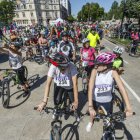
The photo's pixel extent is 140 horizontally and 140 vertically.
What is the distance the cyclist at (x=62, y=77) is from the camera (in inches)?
153

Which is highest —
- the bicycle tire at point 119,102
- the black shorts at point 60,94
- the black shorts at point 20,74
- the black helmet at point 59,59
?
the black helmet at point 59,59

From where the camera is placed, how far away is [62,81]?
4605 mm

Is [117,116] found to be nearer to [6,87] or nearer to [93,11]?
[6,87]

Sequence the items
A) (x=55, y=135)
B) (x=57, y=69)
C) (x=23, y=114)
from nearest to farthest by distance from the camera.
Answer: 1. (x=55, y=135)
2. (x=57, y=69)
3. (x=23, y=114)

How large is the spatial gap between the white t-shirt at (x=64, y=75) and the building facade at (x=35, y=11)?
9707 cm

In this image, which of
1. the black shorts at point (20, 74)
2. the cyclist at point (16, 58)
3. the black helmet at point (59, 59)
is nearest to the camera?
the black helmet at point (59, 59)

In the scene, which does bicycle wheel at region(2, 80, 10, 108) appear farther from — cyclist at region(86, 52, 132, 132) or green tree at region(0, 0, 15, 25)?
green tree at region(0, 0, 15, 25)

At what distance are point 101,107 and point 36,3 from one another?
371ft

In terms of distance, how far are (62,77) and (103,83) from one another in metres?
1.17

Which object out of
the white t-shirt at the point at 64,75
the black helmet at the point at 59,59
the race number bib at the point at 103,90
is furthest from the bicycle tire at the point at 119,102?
the black helmet at the point at 59,59

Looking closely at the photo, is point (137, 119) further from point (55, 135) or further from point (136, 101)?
point (55, 135)

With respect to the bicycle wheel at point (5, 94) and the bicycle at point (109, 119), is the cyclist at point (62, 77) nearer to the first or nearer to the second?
the bicycle at point (109, 119)

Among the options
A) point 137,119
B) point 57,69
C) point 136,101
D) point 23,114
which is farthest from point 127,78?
point 57,69

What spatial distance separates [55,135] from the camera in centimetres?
383
